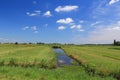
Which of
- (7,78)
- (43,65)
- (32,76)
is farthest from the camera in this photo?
(43,65)

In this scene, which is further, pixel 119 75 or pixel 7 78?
pixel 119 75

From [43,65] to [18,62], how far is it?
3335 millimetres

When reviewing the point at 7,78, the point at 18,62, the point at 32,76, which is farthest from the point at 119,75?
the point at 18,62

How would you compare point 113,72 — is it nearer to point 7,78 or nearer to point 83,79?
point 83,79

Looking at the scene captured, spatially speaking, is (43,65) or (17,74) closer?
(17,74)

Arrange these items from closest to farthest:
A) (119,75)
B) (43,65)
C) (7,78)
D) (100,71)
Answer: (7,78)
(119,75)
(100,71)
(43,65)

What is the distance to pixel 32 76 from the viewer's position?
696 inches

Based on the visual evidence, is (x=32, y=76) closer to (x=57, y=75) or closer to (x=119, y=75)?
(x=57, y=75)

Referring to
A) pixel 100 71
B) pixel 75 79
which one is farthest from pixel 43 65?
pixel 75 79

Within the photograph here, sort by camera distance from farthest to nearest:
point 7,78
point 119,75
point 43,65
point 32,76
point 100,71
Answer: point 43,65 → point 100,71 → point 119,75 → point 32,76 → point 7,78

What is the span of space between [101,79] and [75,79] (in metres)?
2.13

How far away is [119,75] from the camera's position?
2034 centimetres

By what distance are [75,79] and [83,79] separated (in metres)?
0.65

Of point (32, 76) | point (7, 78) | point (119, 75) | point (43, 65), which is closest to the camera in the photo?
point (7, 78)
